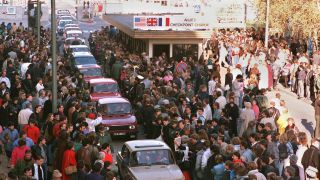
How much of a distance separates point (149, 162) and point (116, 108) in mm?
7127

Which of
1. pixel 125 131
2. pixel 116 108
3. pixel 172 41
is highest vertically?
pixel 172 41

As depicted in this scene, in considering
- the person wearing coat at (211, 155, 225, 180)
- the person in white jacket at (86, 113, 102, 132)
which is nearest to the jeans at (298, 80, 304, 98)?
the person in white jacket at (86, 113, 102, 132)

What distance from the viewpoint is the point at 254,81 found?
25.0 m

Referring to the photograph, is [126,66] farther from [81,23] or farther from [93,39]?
[81,23]

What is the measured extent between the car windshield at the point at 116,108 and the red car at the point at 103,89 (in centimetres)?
261

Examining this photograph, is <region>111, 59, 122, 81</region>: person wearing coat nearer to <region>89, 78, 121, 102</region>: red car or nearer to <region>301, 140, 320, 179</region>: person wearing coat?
<region>89, 78, 121, 102</region>: red car

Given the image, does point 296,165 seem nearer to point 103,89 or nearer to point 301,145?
point 301,145

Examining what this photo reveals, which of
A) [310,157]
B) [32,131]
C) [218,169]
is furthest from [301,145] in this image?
[32,131]

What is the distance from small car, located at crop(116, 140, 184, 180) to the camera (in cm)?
1611

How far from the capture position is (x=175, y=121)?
61.7 feet

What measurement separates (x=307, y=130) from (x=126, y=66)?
8.99m

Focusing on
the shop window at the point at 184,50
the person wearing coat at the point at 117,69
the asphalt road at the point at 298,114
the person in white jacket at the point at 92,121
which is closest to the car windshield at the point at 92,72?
the person wearing coat at the point at 117,69

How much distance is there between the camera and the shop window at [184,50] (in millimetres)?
39312

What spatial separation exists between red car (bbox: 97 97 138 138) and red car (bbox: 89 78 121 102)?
85.7 inches
